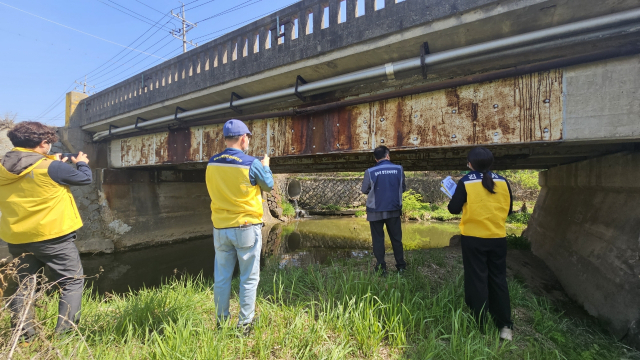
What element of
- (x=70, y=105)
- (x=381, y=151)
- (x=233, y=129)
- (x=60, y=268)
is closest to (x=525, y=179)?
(x=381, y=151)

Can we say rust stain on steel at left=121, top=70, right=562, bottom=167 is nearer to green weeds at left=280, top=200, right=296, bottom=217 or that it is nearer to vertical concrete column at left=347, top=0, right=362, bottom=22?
vertical concrete column at left=347, top=0, right=362, bottom=22

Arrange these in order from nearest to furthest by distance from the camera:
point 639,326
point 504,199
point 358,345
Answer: point 358,345, point 504,199, point 639,326

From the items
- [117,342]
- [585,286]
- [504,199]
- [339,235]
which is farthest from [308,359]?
[339,235]

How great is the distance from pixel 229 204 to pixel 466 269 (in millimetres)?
2195

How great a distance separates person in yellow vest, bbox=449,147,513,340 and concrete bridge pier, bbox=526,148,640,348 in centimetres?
149

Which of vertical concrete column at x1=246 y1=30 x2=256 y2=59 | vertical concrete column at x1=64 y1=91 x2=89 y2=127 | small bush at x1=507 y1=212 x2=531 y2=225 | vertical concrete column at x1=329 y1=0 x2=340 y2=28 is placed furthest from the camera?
small bush at x1=507 y1=212 x2=531 y2=225

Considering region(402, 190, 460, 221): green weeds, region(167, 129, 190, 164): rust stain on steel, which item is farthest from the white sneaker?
region(402, 190, 460, 221): green weeds

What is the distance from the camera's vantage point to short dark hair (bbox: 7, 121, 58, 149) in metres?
2.46

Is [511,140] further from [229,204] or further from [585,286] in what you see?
[229,204]

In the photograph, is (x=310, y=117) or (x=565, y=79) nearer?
(x=565, y=79)

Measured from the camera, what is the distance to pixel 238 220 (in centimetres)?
228

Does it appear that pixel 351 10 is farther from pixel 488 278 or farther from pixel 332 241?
pixel 332 241

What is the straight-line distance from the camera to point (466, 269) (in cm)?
275

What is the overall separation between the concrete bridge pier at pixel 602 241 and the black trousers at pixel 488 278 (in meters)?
1.46
